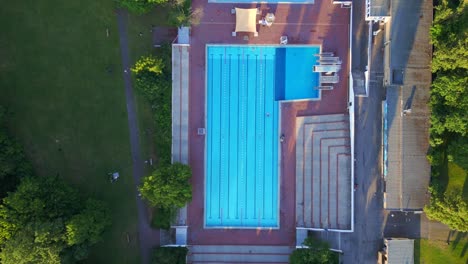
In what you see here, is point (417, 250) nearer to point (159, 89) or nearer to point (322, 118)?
point (322, 118)

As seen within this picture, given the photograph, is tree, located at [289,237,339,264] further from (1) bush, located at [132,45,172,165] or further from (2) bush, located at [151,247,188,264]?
(1) bush, located at [132,45,172,165]

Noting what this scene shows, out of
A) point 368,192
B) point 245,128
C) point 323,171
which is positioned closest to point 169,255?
point 245,128

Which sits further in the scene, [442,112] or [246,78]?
[246,78]

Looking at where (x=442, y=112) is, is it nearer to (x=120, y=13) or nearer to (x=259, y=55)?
(x=259, y=55)

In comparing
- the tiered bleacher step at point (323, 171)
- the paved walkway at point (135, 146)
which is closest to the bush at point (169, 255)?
the paved walkway at point (135, 146)

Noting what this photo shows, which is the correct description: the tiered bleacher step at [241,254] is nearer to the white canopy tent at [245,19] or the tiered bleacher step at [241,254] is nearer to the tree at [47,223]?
the tree at [47,223]

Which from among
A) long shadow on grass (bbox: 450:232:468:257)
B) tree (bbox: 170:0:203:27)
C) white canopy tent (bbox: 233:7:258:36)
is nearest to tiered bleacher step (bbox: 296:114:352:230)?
white canopy tent (bbox: 233:7:258:36)

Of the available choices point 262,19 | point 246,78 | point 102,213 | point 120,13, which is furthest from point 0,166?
point 262,19
